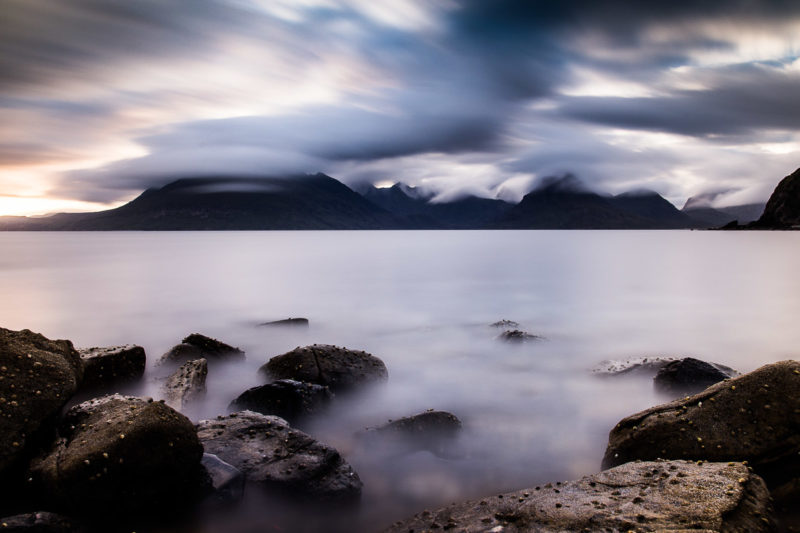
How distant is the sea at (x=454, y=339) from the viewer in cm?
898

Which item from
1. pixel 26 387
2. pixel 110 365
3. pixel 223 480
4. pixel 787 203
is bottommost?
pixel 223 480

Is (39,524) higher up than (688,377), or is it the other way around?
(39,524)

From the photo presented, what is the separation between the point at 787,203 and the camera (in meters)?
186

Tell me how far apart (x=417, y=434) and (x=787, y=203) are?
749 ft

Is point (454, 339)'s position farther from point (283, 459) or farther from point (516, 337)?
point (283, 459)

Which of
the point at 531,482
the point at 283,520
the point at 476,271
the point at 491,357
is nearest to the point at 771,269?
the point at 476,271

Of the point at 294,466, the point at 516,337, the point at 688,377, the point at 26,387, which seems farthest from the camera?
the point at 516,337

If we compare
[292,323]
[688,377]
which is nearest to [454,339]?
[292,323]

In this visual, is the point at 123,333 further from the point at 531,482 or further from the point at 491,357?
the point at 531,482

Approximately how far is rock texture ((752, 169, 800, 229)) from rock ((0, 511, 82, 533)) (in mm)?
226378

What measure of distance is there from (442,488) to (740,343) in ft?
52.6

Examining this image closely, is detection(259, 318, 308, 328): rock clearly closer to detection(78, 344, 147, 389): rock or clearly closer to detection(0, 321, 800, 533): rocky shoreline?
detection(78, 344, 147, 389): rock

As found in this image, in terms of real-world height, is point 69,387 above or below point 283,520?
above

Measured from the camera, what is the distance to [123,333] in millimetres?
20953
